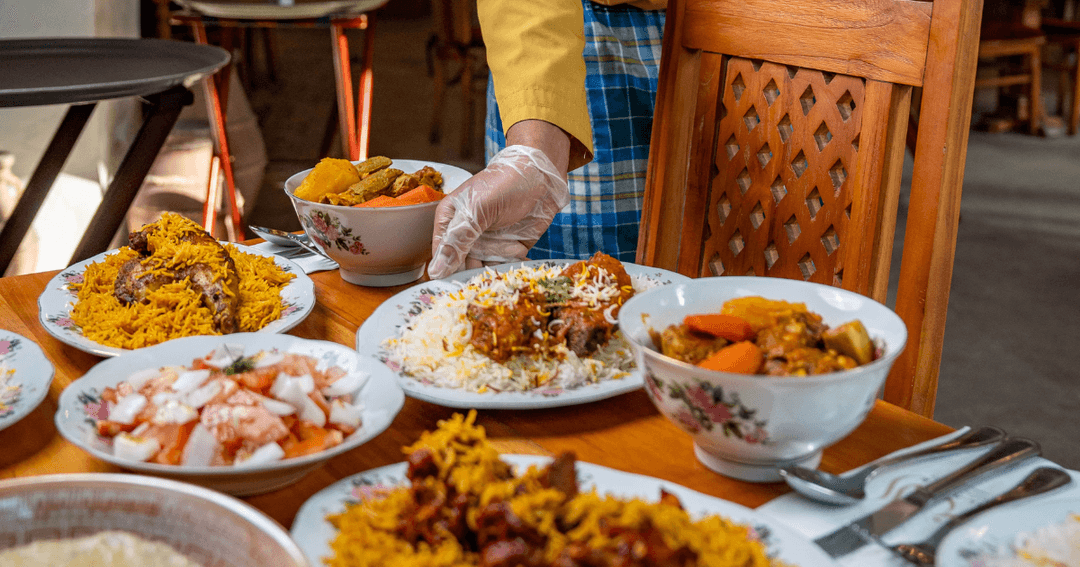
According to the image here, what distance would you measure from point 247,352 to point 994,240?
4451mm

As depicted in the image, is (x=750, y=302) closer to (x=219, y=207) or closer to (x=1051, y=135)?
(x=219, y=207)

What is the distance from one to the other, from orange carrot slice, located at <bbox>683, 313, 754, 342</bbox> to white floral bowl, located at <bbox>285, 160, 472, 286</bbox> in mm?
505

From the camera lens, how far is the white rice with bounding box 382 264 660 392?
768mm

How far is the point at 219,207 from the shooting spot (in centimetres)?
394

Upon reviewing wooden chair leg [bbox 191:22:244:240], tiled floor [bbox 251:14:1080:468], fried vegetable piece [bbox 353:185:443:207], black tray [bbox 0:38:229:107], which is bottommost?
tiled floor [bbox 251:14:1080:468]

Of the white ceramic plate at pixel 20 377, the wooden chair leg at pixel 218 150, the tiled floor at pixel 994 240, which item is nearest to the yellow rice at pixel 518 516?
the white ceramic plate at pixel 20 377

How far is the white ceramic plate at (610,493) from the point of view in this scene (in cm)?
52

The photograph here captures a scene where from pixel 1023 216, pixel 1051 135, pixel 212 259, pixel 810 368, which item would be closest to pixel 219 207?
pixel 212 259

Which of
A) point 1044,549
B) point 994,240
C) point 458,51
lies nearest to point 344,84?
point 458,51

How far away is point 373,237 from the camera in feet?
3.44

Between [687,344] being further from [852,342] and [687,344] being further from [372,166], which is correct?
[372,166]

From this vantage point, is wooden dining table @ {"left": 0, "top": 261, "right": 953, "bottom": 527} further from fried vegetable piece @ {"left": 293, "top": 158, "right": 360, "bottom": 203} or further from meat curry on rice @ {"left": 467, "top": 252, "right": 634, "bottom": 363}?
fried vegetable piece @ {"left": 293, "top": 158, "right": 360, "bottom": 203}

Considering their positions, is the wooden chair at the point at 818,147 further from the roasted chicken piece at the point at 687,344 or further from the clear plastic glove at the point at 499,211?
the roasted chicken piece at the point at 687,344

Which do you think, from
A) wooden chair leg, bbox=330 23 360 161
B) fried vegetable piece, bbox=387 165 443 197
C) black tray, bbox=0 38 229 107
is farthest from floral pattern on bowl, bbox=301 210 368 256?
wooden chair leg, bbox=330 23 360 161
